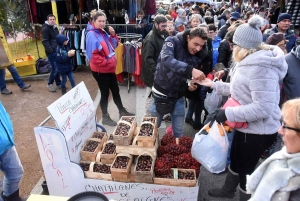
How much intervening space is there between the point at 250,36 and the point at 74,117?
2.06 m

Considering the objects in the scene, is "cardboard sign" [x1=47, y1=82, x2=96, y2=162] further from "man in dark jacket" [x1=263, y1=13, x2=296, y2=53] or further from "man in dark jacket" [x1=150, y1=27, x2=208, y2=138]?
"man in dark jacket" [x1=263, y1=13, x2=296, y2=53]

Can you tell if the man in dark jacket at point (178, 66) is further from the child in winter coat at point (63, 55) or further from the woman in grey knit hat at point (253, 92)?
the child in winter coat at point (63, 55)

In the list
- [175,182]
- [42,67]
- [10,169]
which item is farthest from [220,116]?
[42,67]

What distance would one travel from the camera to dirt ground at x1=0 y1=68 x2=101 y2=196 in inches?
142

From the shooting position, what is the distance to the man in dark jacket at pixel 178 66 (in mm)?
2691

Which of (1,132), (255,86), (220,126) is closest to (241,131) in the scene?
(220,126)

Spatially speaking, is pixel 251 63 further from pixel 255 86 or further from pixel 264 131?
pixel 264 131

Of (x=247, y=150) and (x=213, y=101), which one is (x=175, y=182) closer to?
(x=247, y=150)

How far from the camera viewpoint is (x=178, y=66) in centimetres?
271

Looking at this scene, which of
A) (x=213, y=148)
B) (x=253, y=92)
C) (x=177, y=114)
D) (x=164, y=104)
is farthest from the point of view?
(x=177, y=114)

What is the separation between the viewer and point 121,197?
8.82ft

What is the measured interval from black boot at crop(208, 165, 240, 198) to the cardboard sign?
67.9 inches

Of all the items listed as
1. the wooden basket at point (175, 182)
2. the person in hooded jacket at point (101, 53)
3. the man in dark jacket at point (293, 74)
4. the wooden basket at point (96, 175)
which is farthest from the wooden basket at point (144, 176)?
the person in hooded jacket at point (101, 53)

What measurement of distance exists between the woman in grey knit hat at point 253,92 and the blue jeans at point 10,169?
2.18m
